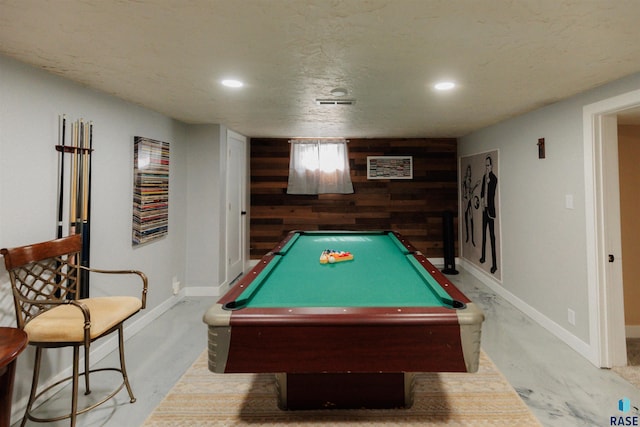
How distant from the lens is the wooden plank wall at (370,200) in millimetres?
5180

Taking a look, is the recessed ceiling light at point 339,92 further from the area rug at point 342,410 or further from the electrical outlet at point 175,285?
the electrical outlet at point 175,285

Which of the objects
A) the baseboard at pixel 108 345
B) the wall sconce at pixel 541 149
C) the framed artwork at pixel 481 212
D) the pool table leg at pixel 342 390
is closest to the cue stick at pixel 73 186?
the baseboard at pixel 108 345

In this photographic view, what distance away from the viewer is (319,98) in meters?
2.64

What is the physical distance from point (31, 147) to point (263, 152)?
3385mm

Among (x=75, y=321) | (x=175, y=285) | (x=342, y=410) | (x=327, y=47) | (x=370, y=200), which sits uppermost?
(x=327, y=47)

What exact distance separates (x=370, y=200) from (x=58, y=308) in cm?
420

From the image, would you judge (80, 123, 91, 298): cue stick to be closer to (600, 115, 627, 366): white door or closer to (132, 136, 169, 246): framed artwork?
(132, 136, 169, 246): framed artwork

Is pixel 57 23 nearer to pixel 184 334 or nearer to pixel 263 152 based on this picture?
pixel 184 334

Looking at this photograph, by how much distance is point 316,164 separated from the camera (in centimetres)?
509

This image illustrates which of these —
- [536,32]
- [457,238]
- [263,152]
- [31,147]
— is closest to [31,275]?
[31,147]

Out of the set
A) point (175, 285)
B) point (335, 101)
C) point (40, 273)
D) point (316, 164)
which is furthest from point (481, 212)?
point (40, 273)

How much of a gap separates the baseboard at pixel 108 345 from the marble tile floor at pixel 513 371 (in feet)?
0.18

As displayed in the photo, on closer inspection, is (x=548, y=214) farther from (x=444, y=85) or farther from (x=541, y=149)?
(x=444, y=85)

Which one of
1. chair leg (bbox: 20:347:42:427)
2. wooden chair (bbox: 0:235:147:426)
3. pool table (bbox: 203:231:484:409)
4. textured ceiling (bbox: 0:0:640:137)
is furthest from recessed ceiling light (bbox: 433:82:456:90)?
chair leg (bbox: 20:347:42:427)
